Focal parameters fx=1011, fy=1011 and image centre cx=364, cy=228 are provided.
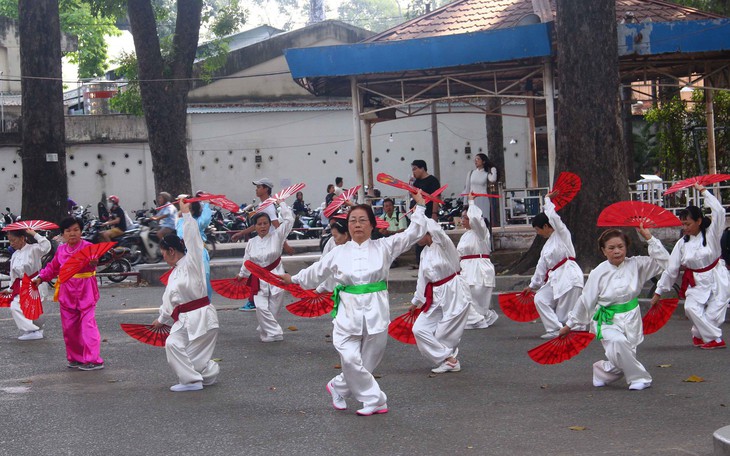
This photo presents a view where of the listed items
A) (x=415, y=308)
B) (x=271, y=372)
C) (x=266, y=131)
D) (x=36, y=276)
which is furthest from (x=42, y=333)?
(x=266, y=131)

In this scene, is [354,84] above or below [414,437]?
above

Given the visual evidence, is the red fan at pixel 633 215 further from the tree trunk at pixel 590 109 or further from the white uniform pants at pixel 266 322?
the tree trunk at pixel 590 109

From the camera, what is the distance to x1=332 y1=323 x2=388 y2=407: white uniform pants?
7.07 metres

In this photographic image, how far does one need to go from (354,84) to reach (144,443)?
39.9 ft

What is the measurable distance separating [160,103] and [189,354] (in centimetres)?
1264

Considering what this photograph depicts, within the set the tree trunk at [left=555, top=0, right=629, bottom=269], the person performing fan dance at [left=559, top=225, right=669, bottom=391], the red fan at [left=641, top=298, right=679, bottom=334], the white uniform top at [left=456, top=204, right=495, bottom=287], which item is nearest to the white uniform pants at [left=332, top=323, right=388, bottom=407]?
the person performing fan dance at [left=559, top=225, right=669, bottom=391]

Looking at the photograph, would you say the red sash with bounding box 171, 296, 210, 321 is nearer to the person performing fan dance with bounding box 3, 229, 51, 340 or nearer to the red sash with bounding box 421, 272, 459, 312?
the red sash with bounding box 421, 272, 459, 312

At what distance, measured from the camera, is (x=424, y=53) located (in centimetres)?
1688

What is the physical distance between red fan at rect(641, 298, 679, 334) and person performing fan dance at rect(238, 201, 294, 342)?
408 centimetres

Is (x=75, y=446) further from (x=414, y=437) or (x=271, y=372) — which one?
(x=271, y=372)

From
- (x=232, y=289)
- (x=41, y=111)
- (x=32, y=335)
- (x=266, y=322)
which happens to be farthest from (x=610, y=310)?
(x=41, y=111)

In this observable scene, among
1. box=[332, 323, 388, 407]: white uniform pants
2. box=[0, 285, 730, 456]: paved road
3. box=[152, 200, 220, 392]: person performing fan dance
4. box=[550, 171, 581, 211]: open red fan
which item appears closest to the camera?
box=[0, 285, 730, 456]: paved road

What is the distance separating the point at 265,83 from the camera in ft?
104

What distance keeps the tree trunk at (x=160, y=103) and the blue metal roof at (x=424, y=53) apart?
12.8 feet
